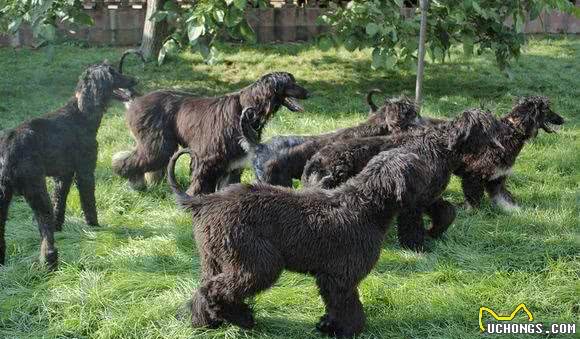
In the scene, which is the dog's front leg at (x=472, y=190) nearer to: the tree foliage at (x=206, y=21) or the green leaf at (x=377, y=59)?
the green leaf at (x=377, y=59)

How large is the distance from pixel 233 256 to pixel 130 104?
2.98 meters

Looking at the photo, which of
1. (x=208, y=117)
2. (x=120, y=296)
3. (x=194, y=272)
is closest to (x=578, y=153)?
(x=208, y=117)

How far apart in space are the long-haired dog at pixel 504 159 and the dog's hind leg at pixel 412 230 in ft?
2.93

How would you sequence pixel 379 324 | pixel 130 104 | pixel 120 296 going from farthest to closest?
pixel 130 104 < pixel 120 296 < pixel 379 324

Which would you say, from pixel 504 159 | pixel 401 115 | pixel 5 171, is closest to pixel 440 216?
pixel 504 159

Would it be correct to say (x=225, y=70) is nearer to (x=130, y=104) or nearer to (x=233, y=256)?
(x=130, y=104)

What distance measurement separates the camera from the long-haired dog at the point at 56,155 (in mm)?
4664

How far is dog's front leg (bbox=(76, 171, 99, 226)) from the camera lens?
5418mm

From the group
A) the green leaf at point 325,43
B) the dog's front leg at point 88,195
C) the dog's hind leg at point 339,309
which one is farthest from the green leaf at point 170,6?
the dog's hind leg at point 339,309

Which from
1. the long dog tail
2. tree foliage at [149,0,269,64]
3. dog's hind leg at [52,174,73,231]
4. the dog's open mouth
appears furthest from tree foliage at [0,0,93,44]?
the dog's open mouth

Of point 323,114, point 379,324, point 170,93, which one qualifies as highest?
point 170,93

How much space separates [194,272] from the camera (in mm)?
4797

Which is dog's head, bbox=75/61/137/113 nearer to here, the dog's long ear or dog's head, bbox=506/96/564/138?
the dog's long ear

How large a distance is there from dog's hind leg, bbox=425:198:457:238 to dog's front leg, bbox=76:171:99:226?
281cm
